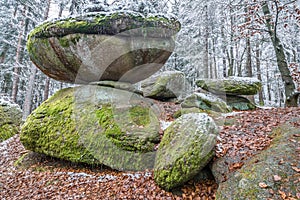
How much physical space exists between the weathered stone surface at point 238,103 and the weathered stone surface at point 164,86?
7.45 ft

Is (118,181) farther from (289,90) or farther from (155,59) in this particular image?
A: (289,90)

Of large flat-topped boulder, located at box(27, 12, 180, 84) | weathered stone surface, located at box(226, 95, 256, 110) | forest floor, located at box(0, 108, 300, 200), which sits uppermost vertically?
large flat-topped boulder, located at box(27, 12, 180, 84)

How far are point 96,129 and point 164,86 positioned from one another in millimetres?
4873

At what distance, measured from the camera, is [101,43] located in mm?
5098

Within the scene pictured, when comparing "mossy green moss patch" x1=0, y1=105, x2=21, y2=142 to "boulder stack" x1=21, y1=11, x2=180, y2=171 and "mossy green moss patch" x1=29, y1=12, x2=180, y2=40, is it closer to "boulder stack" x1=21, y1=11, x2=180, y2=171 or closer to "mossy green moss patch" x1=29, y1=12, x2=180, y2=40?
"boulder stack" x1=21, y1=11, x2=180, y2=171

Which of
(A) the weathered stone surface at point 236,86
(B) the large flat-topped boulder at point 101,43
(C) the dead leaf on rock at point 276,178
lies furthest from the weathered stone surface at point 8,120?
(A) the weathered stone surface at point 236,86

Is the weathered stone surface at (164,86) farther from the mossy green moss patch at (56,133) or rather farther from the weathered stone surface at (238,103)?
the mossy green moss patch at (56,133)

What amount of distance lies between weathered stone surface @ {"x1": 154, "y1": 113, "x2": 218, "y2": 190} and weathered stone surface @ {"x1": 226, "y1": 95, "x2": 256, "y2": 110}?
5387mm

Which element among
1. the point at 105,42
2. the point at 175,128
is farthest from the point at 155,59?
the point at 175,128

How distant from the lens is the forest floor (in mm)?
3371

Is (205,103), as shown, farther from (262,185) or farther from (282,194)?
(282,194)

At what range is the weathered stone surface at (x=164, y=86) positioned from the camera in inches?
348

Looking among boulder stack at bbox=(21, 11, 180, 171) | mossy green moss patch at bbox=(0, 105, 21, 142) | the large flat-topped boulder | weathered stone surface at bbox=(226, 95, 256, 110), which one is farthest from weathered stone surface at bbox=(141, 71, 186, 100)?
mossy green moss patch at bbox=(0, 105, 21, 142)

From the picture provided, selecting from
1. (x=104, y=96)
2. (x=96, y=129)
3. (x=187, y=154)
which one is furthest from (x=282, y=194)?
(x=104, y=96)
